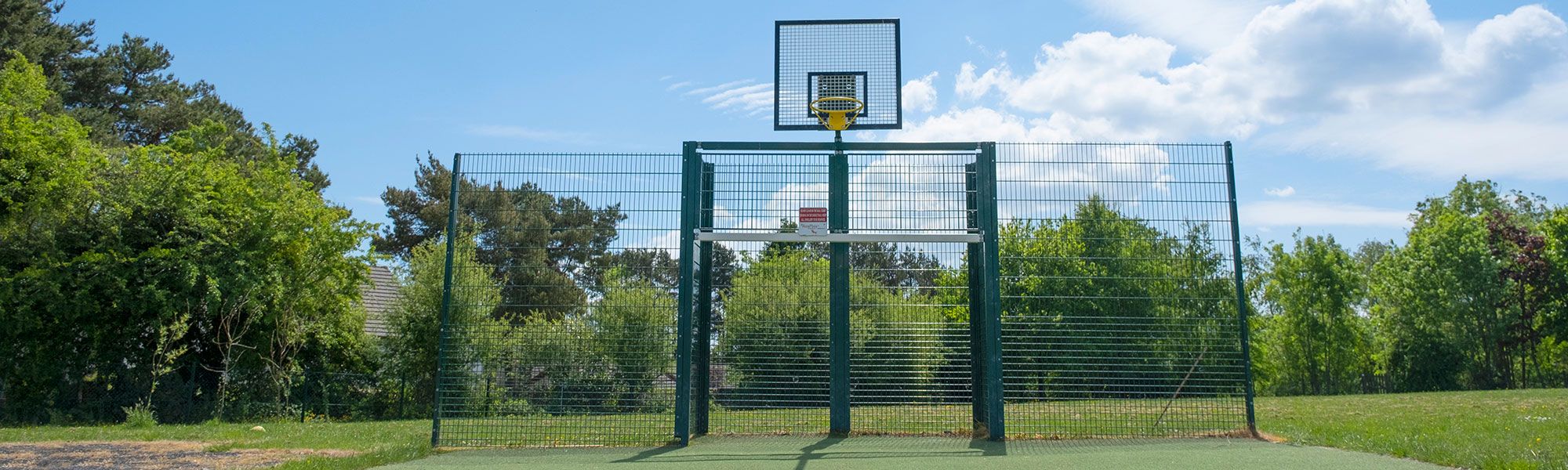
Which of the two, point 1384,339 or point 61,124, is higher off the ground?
point 61,124

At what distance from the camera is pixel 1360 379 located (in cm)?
4222

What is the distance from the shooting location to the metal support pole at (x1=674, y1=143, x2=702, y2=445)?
9180mm

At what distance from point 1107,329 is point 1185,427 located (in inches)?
48.6

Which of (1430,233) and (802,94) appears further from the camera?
(1430,233)

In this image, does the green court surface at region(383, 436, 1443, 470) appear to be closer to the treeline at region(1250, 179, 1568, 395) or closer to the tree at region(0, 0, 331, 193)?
the tree at region(0, 0, 331, 193)

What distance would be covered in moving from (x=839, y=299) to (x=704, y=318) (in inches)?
56.2

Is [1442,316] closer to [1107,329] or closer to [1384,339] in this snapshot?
[1384,339]

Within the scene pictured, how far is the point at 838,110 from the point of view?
9766 millimetres

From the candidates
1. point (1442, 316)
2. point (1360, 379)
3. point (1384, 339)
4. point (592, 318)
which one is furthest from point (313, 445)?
point (1360, 379)

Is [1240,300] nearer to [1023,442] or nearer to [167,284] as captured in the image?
[1023,442]

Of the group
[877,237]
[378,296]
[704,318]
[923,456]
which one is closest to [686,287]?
[704,318]

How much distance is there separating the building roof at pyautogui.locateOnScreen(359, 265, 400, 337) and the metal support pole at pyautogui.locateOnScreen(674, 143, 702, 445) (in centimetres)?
1412

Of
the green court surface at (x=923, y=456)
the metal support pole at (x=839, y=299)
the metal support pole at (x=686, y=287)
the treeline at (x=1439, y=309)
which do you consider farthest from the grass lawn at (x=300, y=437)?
the treeline at (x=1439, y=309)

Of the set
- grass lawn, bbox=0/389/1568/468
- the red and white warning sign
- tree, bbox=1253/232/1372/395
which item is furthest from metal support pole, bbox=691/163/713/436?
tree, bbox=1253/232/1372/395
